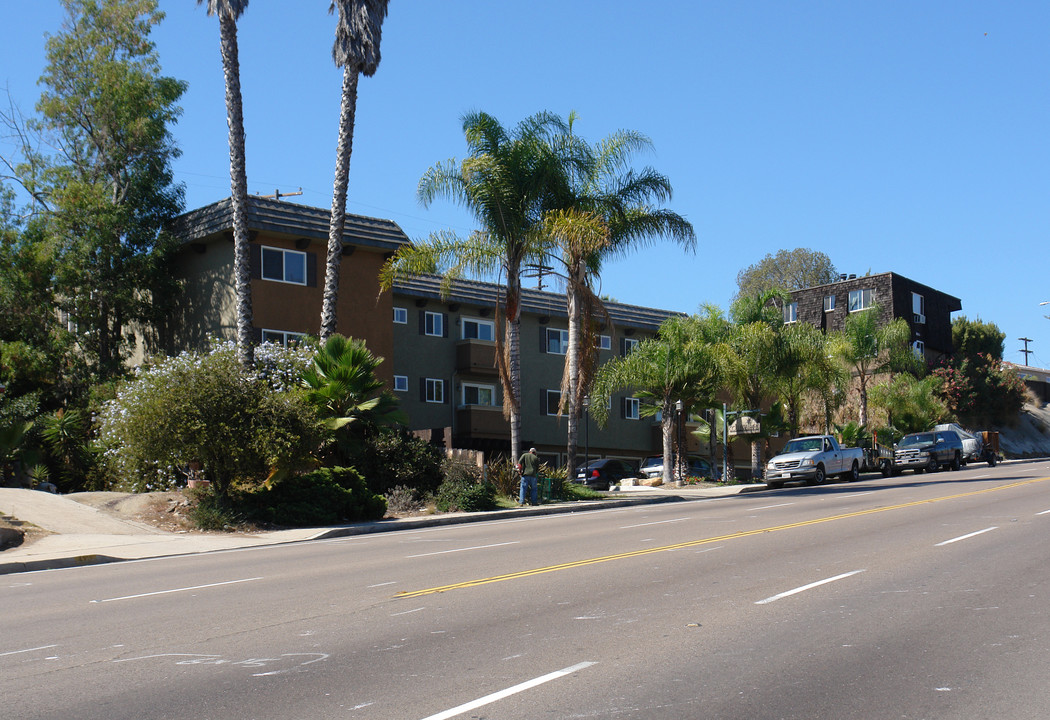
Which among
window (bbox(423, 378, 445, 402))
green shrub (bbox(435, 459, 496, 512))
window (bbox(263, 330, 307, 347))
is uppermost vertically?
window (bbox(263, 330, 307, 347))

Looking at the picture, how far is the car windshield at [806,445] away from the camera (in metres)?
36.8

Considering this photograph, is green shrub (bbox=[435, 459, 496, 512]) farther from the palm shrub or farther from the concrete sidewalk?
the palm shrub

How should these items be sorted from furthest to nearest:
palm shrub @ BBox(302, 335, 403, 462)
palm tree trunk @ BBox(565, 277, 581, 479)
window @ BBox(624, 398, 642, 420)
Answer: window @ BBox(624, 398, 642, 420), palm tree trunk @ BBox(565, 277, 581, 479), palm shrub @ BBox(302, 335, 403, 462)

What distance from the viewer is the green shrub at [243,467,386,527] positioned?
21.4 m

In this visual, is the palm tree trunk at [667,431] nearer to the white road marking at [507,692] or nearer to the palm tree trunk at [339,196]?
the palm tree trunk at [339,196]

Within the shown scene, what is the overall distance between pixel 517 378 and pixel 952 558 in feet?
54.5

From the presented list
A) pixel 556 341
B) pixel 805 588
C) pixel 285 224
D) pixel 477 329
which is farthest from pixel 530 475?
pixel 556 341

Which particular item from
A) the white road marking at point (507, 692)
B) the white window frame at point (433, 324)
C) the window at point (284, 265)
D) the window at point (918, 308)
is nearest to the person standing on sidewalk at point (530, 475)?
the window at point (284, 265)

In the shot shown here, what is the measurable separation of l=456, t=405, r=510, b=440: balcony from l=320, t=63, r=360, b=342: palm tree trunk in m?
16.4

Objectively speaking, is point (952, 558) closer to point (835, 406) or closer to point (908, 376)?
point (835, 406)


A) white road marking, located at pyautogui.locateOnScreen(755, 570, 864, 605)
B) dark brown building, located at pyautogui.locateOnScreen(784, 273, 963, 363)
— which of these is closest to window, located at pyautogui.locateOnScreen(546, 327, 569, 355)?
dark brown building, located at pyautogui.locateOnScreen(784, 273, 963, 363)

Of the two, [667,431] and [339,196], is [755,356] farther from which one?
[339,196]

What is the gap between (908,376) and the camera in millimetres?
56281

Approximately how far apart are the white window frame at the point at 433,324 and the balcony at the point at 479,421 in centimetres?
337
